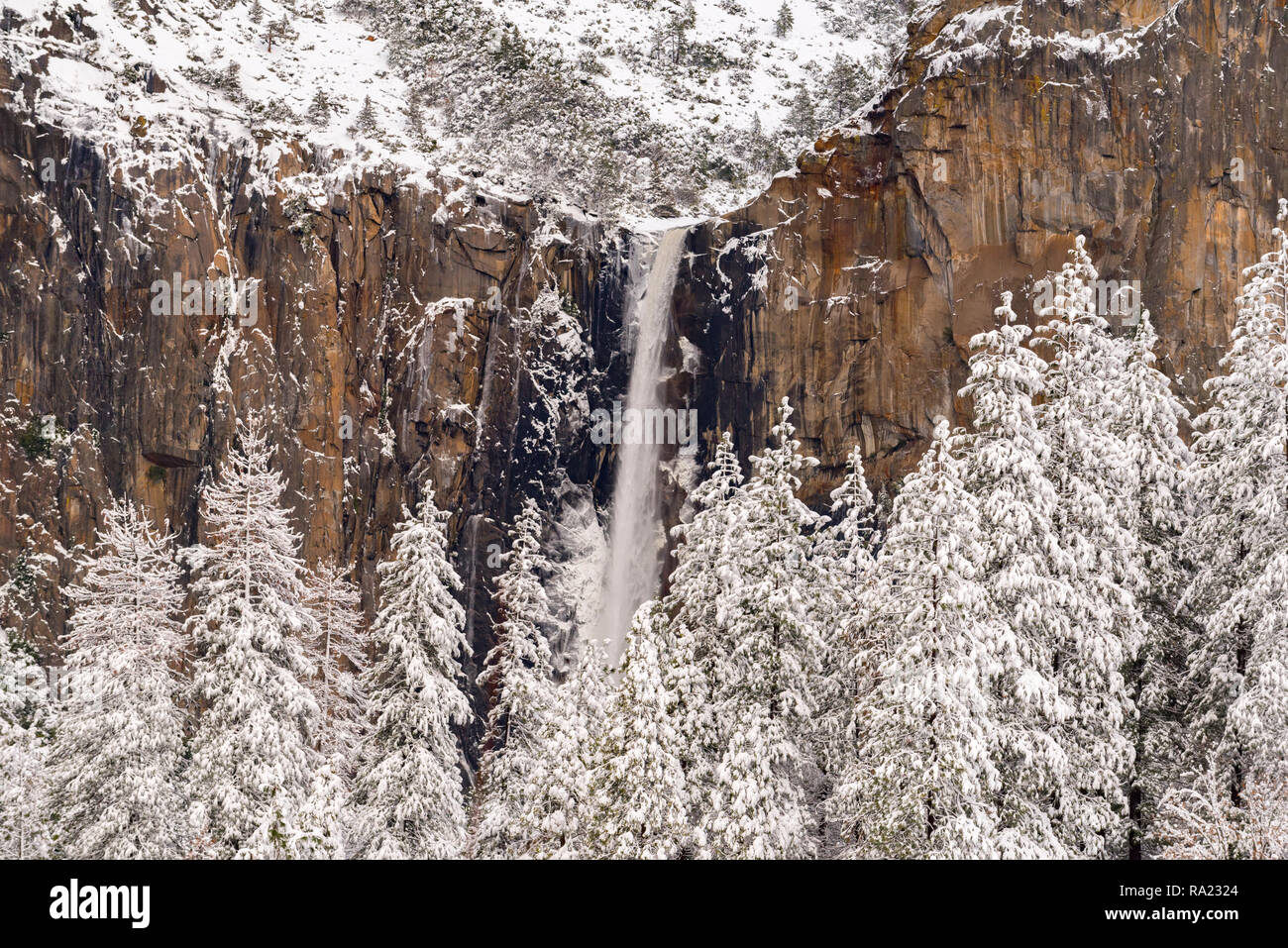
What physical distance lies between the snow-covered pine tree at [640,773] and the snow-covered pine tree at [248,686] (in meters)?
5.29

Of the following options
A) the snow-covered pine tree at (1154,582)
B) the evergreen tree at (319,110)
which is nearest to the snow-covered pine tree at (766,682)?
the snow-covered pine tree at (1154,582)

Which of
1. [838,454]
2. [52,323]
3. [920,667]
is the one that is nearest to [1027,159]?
[838,454]

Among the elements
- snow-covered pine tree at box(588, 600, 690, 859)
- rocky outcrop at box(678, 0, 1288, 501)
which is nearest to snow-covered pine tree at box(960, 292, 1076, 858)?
snow-covered pine tree at box(588, 600, 690, 859)

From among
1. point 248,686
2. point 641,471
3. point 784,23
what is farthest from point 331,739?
point 784,23

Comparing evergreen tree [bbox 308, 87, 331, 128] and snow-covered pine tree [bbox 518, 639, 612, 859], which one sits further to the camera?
evergreen tree [bbox 308, 87, 331, 128]

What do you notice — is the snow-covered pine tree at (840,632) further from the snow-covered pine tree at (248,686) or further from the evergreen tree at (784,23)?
the evergreen tree at (784,23)

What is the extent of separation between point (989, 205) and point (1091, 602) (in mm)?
25093

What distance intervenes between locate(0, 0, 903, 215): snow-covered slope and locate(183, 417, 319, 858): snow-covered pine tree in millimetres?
26275

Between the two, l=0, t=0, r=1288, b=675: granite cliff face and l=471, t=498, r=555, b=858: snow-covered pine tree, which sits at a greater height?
l=0, t=0, r=1288, b=675: granite cliff face

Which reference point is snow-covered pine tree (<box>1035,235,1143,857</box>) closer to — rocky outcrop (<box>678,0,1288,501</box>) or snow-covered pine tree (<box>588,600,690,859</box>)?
snow-covered pine tree (<box>588,600,690,859</box>)

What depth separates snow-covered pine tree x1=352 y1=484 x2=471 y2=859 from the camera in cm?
1991

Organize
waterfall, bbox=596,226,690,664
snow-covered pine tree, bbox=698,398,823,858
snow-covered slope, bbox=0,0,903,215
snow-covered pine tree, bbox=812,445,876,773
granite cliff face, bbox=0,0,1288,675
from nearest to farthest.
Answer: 1. snow-covered pine tree, bbox=698,398,823,858
2. snow-covered pine tree, bbox=812,445,876,773
3. granite cliff face, bbox=0,0,1288,675
4. snow-covered slope, bbox=0,0,903,215
5. waterfall, bbox=596,226,690,664

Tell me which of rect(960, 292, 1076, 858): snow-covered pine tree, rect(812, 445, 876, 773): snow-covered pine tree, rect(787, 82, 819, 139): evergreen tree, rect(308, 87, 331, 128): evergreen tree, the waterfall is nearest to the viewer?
rect(960, 292, 1076, 858): snow-covered pine tree

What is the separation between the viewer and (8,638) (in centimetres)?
3422
